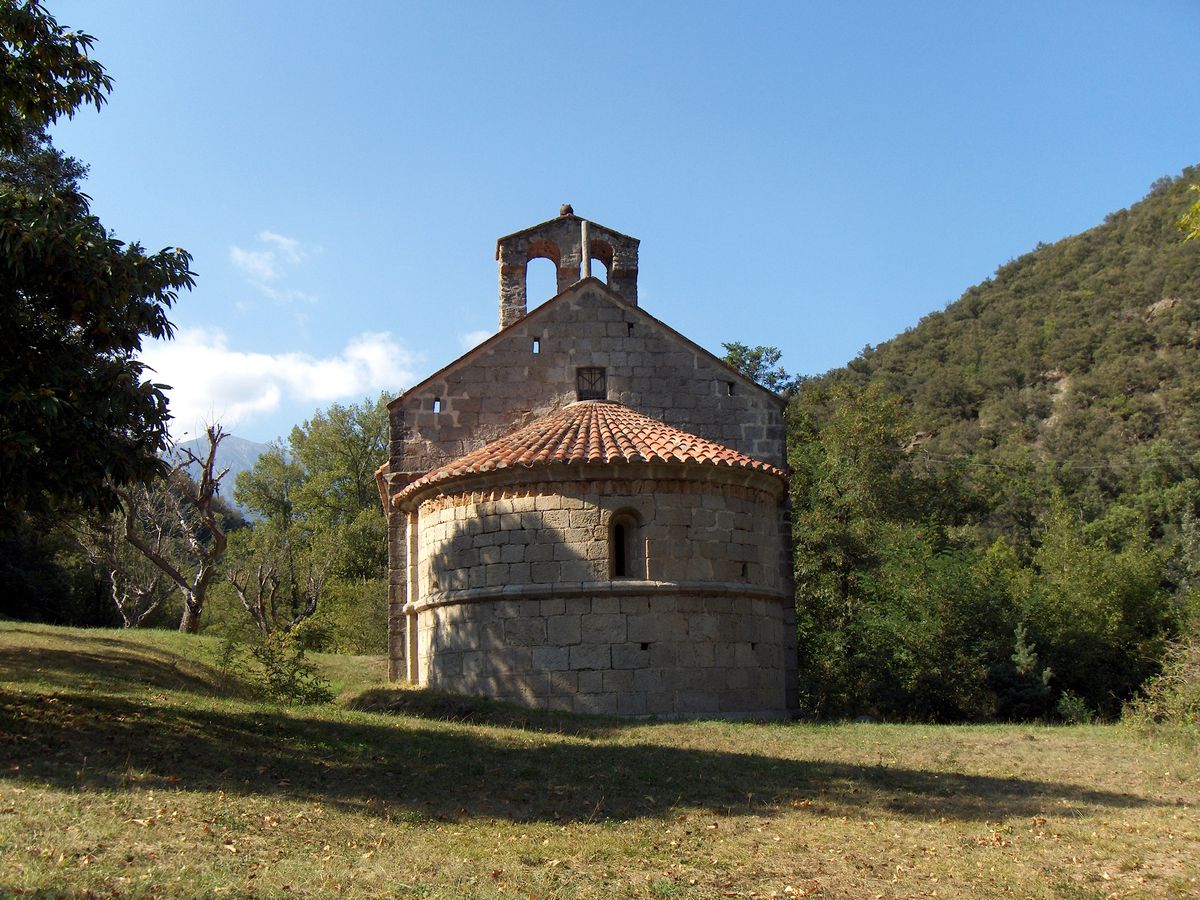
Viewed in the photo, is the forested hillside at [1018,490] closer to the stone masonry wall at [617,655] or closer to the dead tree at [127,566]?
the stone masonry wall at [617,655]

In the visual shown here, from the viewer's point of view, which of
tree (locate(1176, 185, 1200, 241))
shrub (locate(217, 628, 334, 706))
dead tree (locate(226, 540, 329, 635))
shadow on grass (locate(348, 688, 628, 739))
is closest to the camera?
tree (locate(1176, 185, 1200, 241))

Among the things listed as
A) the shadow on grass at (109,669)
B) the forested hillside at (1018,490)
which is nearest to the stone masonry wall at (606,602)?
the shadow on grass at (109,669)

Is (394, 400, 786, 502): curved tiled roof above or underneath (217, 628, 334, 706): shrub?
above

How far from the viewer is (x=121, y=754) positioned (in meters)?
8.96

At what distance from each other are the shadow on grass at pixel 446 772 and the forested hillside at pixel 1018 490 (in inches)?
295

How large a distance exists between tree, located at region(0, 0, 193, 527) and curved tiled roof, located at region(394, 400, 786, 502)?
5077 mm

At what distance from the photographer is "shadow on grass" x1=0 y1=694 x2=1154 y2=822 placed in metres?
8.55

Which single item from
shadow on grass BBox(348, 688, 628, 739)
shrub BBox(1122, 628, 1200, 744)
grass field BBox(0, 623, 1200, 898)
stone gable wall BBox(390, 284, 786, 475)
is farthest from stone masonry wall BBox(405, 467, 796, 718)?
shrub BBox(1122, 628, 1200, 744)

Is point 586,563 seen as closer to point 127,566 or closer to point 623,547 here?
point 623,547

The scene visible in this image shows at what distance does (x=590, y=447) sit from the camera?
46.9ft

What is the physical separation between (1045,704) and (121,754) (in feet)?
47.1

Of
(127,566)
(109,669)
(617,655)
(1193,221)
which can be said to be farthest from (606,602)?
(127,566)

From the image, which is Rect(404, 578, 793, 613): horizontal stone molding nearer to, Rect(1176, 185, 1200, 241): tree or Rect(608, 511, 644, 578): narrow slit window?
Rect(608, 511, 644, 578): narrow slit window

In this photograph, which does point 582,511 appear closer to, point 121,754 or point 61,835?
point 121,754
